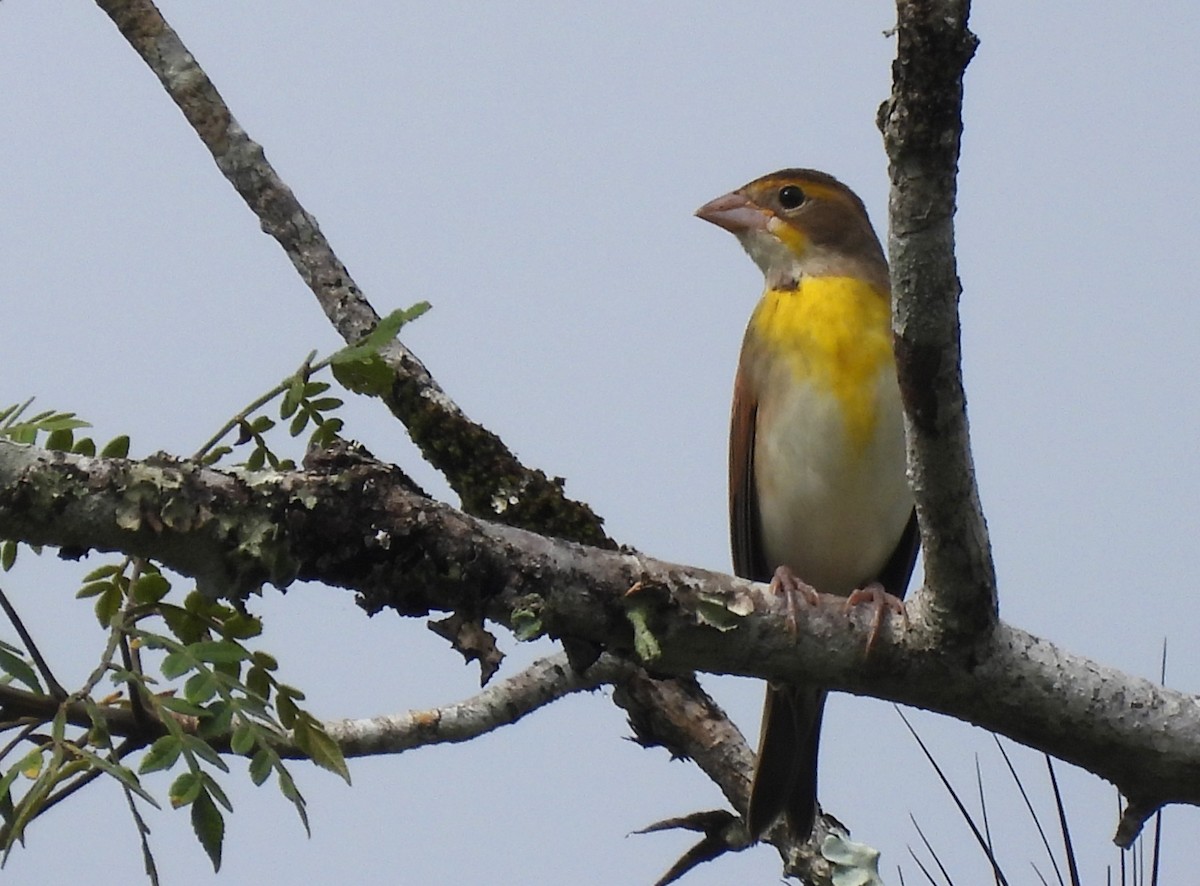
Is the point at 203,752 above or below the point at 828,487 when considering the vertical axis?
below

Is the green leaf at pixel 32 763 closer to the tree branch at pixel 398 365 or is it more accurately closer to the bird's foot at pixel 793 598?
the bird's foot at pixel 793 598

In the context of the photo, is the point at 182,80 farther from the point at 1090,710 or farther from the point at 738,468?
the point at 1090,710

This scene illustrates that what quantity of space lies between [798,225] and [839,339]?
0.65 m

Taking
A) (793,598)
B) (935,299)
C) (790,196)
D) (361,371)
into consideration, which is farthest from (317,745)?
(790,196)

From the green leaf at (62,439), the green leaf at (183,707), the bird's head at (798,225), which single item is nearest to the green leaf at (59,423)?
the green leaf at (62,439)

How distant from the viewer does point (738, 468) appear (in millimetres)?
4605

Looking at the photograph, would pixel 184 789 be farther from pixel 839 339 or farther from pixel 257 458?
pixel 839 339

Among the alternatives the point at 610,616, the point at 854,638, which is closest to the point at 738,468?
the point at 854,638

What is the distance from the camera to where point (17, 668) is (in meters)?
2.37

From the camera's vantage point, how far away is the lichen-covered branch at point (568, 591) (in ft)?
6.97

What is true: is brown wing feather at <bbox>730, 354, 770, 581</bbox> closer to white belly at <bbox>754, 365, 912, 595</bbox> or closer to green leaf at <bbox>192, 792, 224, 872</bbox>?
white belly at <bbox>754, 365, 912, 595</bbox>

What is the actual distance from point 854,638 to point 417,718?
1164 mm

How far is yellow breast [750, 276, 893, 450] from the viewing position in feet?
13.8

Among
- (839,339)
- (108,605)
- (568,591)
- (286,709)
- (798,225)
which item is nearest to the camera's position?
(568,591)
